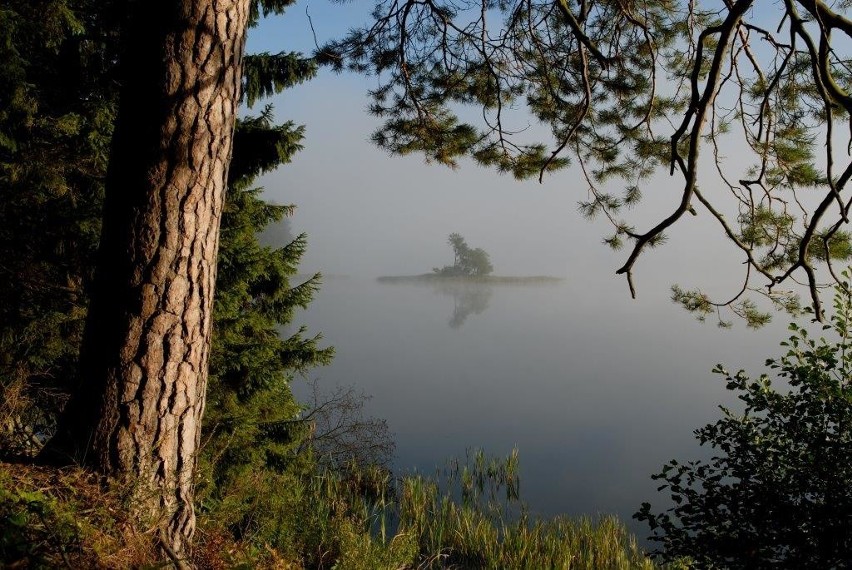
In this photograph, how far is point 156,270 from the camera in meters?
1.72

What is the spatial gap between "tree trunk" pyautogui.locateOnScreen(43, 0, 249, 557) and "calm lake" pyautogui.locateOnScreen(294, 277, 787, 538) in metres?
7.00

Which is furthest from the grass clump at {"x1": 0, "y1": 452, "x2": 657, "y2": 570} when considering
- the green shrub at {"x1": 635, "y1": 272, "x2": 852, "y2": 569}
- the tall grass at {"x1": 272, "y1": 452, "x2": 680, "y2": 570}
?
the green shrub at {"x1": 635, "y1": 272, "x2": 852, "y2": 569}

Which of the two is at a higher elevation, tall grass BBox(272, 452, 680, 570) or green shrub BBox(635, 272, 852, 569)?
green shrub BBox(635, 272, 852, 569)

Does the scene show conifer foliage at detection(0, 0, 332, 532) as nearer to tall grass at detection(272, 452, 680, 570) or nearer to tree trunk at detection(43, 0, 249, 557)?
tree trunk at detection(43, 0, 249, 557)

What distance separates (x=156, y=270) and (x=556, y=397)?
15.9m

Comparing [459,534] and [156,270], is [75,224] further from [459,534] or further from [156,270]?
→ [459,534]

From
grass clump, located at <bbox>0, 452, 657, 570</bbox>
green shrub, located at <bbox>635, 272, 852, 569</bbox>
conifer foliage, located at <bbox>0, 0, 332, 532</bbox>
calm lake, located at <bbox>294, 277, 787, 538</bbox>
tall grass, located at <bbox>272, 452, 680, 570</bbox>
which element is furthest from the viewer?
calm lake, located at <bbox>294, 277, 787, 538</bbox>

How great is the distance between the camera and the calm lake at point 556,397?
977 centimetres

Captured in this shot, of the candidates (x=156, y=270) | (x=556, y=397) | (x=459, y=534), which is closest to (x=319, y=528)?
(x=459, y=534)

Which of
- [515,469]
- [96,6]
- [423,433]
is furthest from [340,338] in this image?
[96,6]

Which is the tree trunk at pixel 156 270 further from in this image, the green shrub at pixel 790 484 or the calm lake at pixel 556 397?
the calm lake at pixel 556 397

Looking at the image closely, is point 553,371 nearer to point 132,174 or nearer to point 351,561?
point 351,561

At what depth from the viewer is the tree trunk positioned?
5.58 feet

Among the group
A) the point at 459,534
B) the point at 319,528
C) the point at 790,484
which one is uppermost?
the point at 790,484
